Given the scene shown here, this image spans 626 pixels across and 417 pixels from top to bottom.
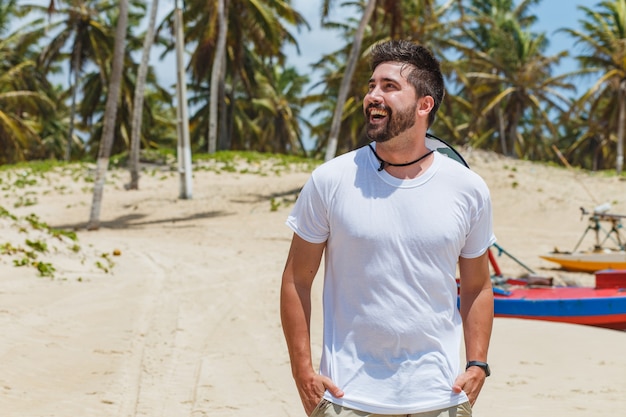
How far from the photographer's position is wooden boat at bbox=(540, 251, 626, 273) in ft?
45.9

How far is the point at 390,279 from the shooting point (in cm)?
217

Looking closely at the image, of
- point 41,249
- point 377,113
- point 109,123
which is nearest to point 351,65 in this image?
point 109,123

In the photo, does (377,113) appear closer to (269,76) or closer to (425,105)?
(425,105)

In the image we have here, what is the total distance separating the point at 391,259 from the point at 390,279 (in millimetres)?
57

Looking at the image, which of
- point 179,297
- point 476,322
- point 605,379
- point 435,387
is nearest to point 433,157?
point 476,322

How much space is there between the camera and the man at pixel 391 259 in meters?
2.15

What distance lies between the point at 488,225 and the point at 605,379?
4.91 metres

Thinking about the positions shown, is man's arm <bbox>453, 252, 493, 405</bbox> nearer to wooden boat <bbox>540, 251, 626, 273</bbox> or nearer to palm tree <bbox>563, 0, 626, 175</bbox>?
wooden boat <bbox>540, 251, 626, 273</bbox>

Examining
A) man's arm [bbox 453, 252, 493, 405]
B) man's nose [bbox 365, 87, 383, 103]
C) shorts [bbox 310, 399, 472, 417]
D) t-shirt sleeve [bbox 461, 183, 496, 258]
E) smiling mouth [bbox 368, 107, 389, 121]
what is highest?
man's nose [bbox 365, 87, 383, 103]

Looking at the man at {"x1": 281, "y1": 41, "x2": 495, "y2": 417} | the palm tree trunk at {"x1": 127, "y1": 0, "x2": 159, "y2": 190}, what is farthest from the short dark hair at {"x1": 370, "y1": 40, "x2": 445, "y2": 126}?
the palm tree trunk at {"x1": 127, "y1": 0, "x2": 159, "y2": 190}

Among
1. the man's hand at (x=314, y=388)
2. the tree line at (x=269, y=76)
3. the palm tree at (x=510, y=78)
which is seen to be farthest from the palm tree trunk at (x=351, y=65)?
the man's hand at (x=314, y=388)

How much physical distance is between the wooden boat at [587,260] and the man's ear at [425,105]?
12.6m

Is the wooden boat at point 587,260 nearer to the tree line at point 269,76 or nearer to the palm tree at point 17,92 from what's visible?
the tree line at point 269,76

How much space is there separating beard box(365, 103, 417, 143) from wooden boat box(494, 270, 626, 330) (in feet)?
23.9
